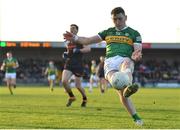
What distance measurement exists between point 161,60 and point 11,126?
60.7 metres

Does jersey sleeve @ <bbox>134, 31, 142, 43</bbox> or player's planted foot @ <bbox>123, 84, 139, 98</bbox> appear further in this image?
jersey sleeve @ <bbox>134, 31, 142, 43</bbox>

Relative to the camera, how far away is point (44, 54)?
71.1 m

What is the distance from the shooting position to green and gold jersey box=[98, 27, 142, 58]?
11.1 metres

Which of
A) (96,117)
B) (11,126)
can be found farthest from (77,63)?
(11,126)

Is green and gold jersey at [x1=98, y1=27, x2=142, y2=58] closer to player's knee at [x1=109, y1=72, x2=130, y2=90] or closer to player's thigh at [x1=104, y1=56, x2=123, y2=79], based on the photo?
player's thigh at [x1=104, y1=56, x2=123, y2=79]

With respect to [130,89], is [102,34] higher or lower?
higher

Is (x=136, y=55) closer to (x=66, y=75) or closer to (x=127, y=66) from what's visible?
(x=127, y=66)

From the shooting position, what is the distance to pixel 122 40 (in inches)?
441

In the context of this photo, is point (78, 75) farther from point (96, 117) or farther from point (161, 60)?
point (161, 60)

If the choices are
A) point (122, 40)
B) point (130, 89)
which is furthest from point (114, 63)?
point (130, 89)

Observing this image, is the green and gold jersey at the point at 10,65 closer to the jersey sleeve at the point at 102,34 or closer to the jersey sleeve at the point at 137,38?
the jersey sleeve at the point at 102,34

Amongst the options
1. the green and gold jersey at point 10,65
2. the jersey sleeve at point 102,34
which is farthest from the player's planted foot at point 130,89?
the green and gold jersey at point 10,65

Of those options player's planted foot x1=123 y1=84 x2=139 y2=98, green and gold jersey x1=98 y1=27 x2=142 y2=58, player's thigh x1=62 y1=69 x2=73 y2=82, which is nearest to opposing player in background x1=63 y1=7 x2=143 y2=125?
green and gold jersey x1=98 y1=27 x2=142 y2=58

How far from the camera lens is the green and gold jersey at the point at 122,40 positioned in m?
11.1
